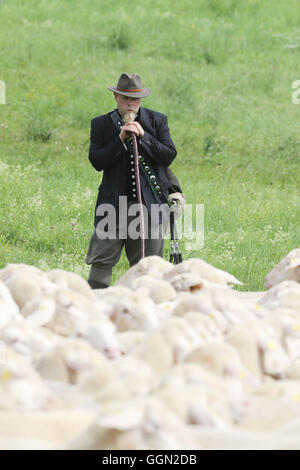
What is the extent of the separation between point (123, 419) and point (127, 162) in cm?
376

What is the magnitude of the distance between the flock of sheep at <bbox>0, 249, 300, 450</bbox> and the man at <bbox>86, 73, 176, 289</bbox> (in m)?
2.35

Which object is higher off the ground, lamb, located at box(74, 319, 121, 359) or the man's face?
the man's face

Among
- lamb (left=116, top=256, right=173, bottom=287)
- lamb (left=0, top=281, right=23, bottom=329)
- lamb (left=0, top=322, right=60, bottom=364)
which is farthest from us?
lamb (left=116, top=256, right=173, bottom=287)

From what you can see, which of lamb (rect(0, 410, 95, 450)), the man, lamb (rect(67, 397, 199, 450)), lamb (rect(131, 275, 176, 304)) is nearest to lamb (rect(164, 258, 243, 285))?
lamb (rect(131, 275, 176, 304))

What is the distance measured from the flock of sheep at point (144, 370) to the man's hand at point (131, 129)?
2153 mm

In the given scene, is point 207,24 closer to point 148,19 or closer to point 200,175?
point 148,19

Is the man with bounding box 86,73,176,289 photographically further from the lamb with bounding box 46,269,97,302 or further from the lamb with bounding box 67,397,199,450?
the lamb with bounding box 67,397,199,450

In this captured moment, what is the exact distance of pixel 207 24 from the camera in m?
16.0

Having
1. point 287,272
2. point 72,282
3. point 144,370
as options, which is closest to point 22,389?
point 144,370

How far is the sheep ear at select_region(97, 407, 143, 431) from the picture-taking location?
1839mm

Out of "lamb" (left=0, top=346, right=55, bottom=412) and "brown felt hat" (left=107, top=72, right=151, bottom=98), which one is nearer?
"lamb" (left=0, top=346, right=55, bottom=412)

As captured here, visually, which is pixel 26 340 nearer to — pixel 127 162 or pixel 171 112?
pixel 127 162
